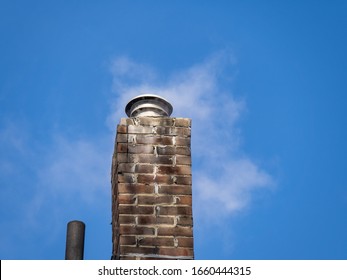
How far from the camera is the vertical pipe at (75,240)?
16.1 feet

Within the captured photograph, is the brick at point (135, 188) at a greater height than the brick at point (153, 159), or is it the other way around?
the brick at point (153, 159)

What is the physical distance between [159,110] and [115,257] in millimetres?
1143

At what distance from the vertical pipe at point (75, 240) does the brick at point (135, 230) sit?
0.27 meters

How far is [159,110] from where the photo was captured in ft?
18.3

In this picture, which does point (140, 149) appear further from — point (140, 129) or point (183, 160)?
point (183, 160)

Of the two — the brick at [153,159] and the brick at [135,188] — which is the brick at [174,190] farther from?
the brick at [153,159]

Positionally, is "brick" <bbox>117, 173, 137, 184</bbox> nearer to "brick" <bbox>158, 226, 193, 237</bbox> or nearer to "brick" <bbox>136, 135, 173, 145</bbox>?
"brick" <bbox>136, 135, 173, 145</bbox>

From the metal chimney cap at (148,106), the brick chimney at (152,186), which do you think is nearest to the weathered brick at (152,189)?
the brick chimney at (152,186)

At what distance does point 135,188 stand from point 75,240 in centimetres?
54

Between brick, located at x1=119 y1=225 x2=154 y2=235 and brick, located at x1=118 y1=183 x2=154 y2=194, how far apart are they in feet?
0.87

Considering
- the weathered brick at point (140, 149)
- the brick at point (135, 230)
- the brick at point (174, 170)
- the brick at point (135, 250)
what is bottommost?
the brick at point (135, 250)

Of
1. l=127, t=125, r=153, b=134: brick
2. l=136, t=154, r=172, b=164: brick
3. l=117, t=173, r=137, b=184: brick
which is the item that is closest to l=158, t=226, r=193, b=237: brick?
l=117, t=173, r=137, b=184: brick

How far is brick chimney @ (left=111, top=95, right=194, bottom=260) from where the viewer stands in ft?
16.3
